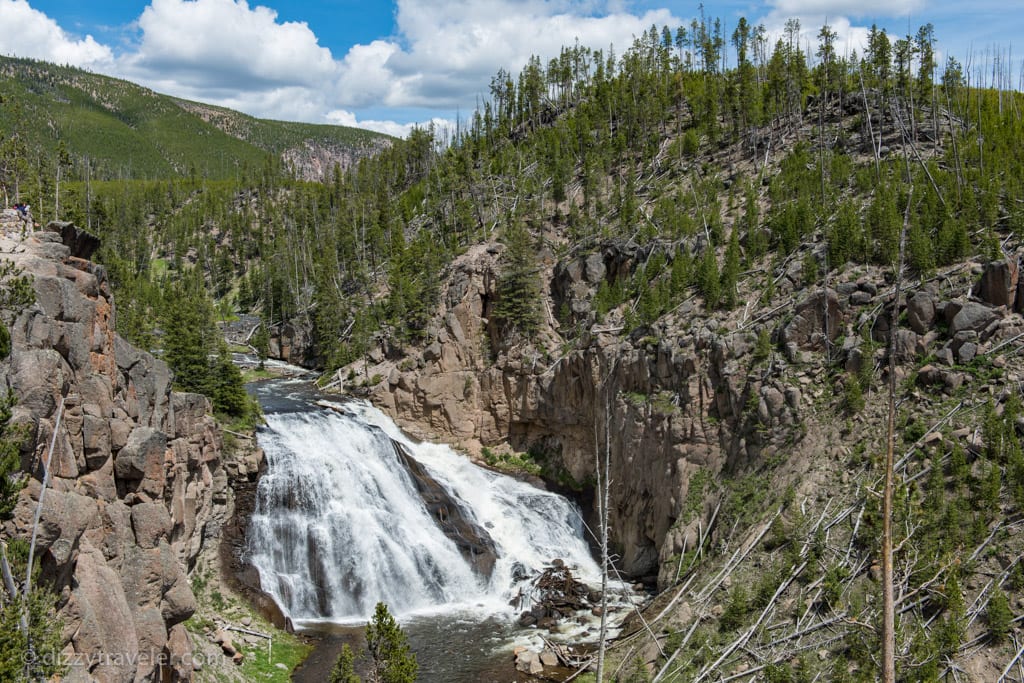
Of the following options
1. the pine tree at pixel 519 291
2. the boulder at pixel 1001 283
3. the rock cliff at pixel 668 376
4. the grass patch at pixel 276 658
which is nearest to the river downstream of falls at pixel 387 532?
the grass patch at pixel 276 658

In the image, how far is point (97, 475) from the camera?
2198cm

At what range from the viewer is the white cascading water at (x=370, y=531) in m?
33.6

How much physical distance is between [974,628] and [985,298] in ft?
51.2

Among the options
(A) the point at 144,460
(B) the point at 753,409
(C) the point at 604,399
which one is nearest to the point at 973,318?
(B) the point at 753,409

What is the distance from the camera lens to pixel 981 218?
3500 cm

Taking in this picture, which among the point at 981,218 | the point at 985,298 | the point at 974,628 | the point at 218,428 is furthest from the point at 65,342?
the point at 981,218

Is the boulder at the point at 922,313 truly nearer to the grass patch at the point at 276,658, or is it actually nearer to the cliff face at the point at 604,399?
the cliff face at the point at 604,399

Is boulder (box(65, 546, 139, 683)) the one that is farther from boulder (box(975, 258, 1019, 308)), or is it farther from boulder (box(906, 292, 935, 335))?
boulder (box(975, 258, 1019, 308))

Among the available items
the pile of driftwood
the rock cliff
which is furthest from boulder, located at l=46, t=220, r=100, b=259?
the pile of driftwood

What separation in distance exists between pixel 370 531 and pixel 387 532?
35.8 inches

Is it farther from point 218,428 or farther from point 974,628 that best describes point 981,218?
point 218,428

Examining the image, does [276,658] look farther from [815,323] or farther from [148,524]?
[815,323]

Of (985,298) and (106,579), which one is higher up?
(985,298)

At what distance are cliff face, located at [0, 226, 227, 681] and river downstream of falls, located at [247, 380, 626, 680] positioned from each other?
6230 mm
